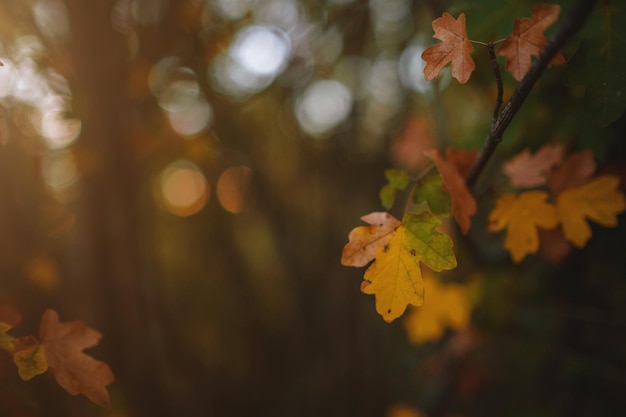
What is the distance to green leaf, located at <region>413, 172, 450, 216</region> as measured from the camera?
1171 mm

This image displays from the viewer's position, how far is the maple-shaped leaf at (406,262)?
3.39 feet

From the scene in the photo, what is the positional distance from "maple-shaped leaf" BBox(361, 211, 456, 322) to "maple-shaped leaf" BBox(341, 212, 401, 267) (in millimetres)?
14

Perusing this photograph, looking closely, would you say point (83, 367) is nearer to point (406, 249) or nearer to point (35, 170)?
point (406, 249)

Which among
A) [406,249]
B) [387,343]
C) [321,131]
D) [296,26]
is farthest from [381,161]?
[406,249]

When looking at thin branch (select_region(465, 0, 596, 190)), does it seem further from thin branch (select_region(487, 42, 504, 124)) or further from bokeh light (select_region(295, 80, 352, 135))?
bokeh light (select_region(295, 80, 352, 135))

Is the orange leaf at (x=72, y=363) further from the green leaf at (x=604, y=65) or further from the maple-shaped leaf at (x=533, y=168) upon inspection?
the green leaf at (x=604, y=65)

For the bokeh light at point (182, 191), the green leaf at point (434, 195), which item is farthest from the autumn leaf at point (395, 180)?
the bokeh light at point (182, 191)

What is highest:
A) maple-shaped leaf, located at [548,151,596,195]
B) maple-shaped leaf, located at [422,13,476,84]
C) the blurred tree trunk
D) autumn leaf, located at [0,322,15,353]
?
the blurred tree trunk

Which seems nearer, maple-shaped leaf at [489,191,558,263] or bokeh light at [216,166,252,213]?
maple-shaped leaf at [489,191,558,263]

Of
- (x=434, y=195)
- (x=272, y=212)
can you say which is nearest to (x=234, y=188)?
(x=272, y=212)

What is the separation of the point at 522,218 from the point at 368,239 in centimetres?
53

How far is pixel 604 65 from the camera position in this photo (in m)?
1.09

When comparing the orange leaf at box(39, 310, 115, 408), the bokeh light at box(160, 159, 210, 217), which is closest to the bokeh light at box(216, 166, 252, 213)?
the bokeh light at box(160, 159, 210, 217)

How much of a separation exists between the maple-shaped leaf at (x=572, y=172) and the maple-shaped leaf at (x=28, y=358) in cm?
150
